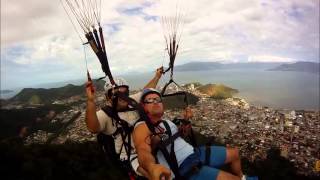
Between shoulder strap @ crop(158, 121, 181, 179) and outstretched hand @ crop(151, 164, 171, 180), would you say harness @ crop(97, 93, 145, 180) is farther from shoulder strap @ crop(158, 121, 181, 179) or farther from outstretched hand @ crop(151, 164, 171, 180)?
outstretched hand @ crop(151, 164, 171, 180)

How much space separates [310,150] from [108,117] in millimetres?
51496

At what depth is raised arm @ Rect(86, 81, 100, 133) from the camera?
13.1 ft

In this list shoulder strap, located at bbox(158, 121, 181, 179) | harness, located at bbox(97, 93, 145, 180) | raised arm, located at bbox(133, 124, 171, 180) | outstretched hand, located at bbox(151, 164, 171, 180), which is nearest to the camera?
outstretched hand, located at bbox(151, 164, 171, 180)

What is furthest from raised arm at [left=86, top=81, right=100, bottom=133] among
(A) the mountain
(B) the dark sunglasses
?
(A) the mountain

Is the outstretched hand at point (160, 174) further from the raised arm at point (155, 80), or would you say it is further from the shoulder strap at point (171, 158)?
the raised arm at point (155, 80)

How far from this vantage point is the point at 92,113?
418 cm

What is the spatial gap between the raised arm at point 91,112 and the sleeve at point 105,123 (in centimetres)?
11

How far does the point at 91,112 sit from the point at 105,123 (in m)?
0.46

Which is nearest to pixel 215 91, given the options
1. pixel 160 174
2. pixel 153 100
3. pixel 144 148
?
pixel 153 100

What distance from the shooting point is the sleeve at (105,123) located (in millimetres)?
4508

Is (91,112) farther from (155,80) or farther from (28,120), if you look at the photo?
(28,120)

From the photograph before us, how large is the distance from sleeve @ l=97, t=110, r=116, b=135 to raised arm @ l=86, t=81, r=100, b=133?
11 centimetres

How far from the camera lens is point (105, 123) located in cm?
457

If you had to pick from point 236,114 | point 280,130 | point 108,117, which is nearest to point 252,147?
point 280,130
